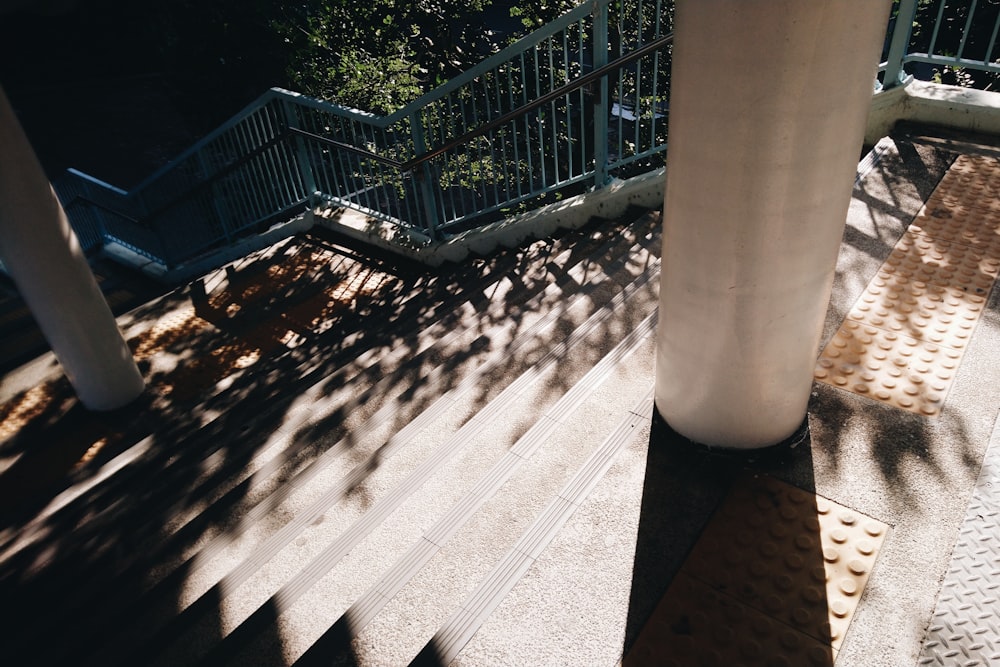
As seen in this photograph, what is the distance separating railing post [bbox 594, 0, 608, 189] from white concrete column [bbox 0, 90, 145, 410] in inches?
157

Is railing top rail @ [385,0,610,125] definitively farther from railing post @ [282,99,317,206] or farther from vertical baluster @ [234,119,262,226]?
vertical baluster @ [234,119,262,226]

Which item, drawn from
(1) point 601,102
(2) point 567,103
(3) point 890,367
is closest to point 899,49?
(1) point 601,102

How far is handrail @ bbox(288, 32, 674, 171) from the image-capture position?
4586 millimetres

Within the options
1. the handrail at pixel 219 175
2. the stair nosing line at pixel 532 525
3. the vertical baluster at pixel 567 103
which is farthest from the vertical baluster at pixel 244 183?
the stair nosing line at pixel 532 525

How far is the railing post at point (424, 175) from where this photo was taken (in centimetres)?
587

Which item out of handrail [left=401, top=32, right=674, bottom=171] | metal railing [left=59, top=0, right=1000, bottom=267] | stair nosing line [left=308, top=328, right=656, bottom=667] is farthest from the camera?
metal railing [left=59, top=0, right=1000, bottom=267]

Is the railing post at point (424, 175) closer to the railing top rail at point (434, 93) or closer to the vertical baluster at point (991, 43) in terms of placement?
the railing top rail at point (434, 93)

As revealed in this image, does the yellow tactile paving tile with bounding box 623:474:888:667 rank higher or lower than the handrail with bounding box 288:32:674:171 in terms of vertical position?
lower

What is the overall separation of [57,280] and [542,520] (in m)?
4.24

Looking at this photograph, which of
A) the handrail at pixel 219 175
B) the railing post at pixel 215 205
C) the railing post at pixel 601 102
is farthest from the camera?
the railing post at pixel 215 205

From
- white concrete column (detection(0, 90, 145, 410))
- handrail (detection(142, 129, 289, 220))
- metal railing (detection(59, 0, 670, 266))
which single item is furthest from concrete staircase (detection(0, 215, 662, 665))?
handrail (detection(142, 129, 289, 220))

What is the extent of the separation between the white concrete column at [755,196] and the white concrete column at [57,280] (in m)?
4.41

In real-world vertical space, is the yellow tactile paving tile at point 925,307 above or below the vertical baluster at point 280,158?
above

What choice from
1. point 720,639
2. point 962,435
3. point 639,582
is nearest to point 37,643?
point 639,582
